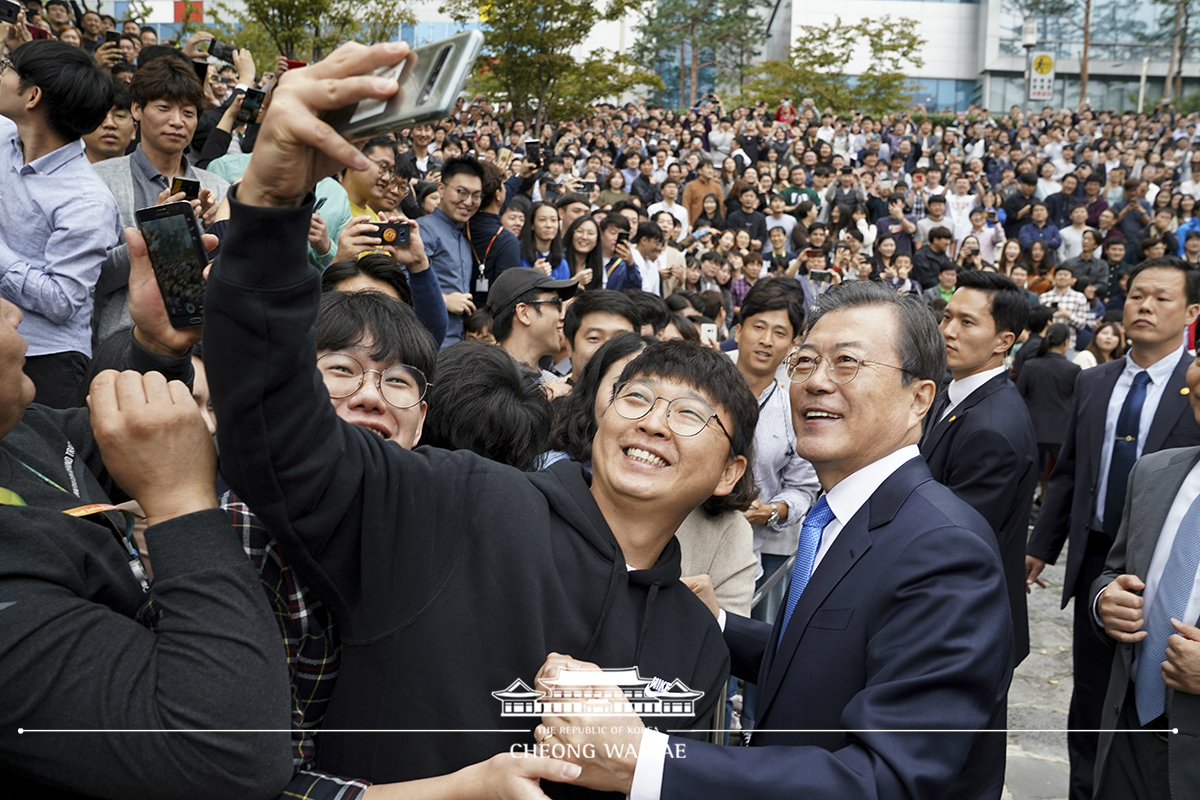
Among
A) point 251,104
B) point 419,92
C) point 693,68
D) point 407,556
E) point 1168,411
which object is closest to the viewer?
point 419,92

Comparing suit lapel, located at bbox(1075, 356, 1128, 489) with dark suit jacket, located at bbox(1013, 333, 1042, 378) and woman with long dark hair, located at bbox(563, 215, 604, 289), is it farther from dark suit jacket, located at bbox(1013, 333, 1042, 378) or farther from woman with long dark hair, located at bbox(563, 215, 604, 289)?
dark suit jacket, located at bbox(1013, 333, 1042, 378)

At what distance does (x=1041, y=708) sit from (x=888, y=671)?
12.3 feet

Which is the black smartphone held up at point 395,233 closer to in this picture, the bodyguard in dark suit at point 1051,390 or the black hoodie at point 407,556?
the black hoodie at point 407,556

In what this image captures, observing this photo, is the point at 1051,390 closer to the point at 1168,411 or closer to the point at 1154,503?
the point at 1168,411

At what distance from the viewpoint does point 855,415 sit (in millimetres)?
2158

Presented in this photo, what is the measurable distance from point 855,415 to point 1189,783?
1.43 m

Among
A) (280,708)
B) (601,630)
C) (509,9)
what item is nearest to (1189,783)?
(601,630)

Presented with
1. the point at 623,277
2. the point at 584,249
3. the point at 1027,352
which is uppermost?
the point at 584,249

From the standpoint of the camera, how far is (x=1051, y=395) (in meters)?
8.02

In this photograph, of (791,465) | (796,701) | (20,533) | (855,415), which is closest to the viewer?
(20,533)

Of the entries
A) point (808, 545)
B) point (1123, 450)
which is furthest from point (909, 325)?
point (1123, 450)

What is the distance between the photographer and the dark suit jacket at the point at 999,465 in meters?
4.03

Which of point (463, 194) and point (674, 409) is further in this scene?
point (463, 194)

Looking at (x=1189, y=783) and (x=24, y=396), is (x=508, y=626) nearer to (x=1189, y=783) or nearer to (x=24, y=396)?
(x=24, y=396)
